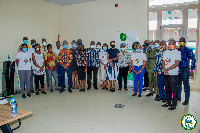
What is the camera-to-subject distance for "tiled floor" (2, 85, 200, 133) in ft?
10.3

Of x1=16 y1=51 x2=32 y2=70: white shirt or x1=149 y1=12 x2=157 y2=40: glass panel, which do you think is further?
x1=149 y1=12 x2=157 y2=40: glass panel

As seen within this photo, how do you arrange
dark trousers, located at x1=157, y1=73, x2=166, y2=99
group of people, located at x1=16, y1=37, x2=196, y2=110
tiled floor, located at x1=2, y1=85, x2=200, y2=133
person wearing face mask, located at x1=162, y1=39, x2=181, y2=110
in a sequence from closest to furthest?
1. tiled floor, located at x1=2, y1=85, x2=200, y2=133
2. person wearing face mask, located at x1=162, y1=39, x2=181, y2=110
3. dark trousers, located at x1=157, y1=73, x2=166, y2=99
4. group of people, located at x1=16, y1=37, x2=196, y2=110

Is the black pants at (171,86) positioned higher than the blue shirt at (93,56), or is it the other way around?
the blue shirt at (93,56)

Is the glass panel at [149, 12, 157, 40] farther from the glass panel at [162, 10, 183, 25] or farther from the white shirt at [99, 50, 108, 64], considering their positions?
the white shirt at [99, 50, 108, 64]

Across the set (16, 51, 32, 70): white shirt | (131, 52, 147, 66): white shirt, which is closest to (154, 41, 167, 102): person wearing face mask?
(131, 52, 147, 66): white shirt

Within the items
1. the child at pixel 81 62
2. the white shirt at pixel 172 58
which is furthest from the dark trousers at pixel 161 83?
the child at pixel 81 62

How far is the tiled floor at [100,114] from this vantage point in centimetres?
314

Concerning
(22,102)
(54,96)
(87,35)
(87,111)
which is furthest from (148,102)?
(87,35)

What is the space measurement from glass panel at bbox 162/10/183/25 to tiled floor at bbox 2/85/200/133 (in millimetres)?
2737

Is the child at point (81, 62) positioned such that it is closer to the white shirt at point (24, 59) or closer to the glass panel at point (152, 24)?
the white shirt at point (24, 59)

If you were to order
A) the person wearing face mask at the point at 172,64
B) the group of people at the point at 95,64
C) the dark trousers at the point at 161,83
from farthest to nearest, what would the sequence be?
1. the group of people at the point at 95,64
2. the dark trousers at the point at 161,83
3. the person wearing face mask at the point at 172,64

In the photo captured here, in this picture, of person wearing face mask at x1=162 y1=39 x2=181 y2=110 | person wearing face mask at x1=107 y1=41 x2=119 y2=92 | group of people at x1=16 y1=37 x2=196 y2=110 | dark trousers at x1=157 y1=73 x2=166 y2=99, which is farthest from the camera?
person wearing face mask at x1=107 y1=41 x2=119 y2=92

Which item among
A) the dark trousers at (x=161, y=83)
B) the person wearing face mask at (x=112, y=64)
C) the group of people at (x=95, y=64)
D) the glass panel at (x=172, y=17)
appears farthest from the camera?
the glass panel at (x=172, y=17)

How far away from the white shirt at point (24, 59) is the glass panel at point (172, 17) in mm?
4866
